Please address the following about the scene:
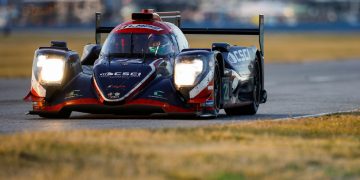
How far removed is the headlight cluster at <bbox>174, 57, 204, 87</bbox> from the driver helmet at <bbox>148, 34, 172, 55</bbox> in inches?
30.6

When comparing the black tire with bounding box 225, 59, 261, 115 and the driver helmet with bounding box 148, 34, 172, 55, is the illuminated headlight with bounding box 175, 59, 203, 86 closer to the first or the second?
the driver helmet with bounding box 148, 34, 172, 55

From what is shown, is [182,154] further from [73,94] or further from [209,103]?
[73,94]

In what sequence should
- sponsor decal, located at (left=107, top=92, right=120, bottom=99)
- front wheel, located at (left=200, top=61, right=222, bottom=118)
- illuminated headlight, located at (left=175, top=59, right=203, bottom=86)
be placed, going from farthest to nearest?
front wheel, located at (left=200, top=61, right=222, bottom=118)
illuminated headlight, located at (left=175, top=59, right=203, bottom=86)
sponsor decal, located at (left=107, top=92, right=120, bottom=99)

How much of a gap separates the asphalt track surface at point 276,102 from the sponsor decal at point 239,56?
88 centimetres

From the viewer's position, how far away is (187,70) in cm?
1599

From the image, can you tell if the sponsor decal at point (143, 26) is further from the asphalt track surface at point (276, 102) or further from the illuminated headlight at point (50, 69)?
the asphalt track surface at point (276, 102)

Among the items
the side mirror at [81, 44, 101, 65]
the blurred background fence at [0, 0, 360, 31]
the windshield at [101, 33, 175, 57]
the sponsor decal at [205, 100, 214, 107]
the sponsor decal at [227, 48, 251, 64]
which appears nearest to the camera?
the sponsor decal at [205, 100, 214, 107]

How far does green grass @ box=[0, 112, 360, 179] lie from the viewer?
992 cm

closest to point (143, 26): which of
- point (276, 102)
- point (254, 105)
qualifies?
point (254, 105)

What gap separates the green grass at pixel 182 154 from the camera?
9922mm

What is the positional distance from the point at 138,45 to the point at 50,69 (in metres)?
1.32

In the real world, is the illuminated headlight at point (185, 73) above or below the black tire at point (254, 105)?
above

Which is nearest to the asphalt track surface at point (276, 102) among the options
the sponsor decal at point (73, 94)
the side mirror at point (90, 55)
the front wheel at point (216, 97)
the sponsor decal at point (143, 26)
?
the front wheel at point (216, 97)

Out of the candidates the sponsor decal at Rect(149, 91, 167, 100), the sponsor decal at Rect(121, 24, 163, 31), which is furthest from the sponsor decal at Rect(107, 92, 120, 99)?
the sponsor decal at Rect(121, 24, 163, 31)
